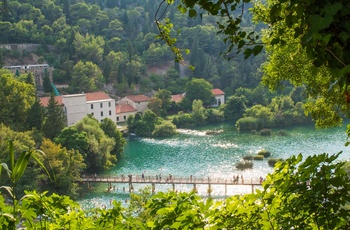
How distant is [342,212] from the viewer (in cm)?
211

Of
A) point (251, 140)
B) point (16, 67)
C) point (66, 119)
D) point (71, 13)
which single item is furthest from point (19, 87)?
point (71, 13)

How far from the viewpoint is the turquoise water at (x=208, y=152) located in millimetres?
21656

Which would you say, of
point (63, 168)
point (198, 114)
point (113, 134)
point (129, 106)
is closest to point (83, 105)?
point (113, 134)

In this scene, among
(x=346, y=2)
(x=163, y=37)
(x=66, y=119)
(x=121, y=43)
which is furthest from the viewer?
(x=121, y=43)

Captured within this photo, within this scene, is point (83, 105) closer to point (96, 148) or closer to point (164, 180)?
point (96, 148)

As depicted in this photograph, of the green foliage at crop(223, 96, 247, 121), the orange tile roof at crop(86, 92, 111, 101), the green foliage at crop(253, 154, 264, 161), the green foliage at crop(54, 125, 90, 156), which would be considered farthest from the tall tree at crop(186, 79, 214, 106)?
the green foliage at crop(54, 125, 90, 156)

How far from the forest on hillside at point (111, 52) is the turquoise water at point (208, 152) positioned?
45.5ft

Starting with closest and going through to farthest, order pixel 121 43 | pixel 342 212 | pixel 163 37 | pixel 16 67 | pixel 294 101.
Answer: pixel 342 212, pixel 163 37, pixel 294 101, pixel 16 67, pixel 121 43

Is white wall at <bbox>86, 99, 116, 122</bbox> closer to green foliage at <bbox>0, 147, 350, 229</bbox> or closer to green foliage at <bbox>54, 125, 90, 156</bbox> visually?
green foliage at <bbox>54, 125, 90, 156</bbox>

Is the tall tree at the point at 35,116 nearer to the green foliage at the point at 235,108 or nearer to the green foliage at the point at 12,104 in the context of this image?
the green foliage at the point at 12,104

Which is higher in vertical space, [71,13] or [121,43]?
[71,13]

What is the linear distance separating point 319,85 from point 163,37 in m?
5.03

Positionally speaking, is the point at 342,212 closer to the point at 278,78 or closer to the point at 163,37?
the point at 163,37

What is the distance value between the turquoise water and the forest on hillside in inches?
546
